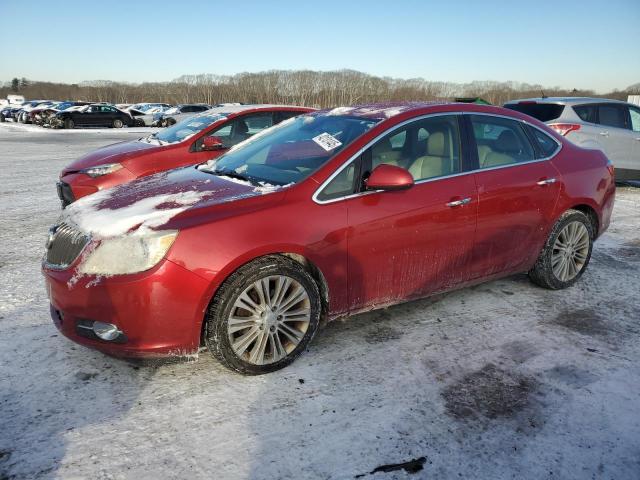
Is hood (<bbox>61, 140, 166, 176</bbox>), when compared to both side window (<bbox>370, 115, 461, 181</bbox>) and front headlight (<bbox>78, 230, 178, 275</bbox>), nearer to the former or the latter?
front headlight (<bbox>78, 230, 178, 275</bbox>)

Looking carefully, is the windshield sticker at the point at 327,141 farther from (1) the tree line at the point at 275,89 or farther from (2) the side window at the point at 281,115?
(1) the tree line at the point at 275,89

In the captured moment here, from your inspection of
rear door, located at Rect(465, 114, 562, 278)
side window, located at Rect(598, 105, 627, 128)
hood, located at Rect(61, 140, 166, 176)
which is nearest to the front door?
rear door, located at Rect(465, 114, 562, 278)

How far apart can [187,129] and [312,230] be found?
182 inches

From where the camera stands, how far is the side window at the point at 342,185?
10.4 ft

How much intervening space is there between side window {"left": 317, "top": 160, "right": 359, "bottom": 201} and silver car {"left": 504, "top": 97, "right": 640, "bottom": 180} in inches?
271

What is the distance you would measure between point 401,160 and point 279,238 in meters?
1.21

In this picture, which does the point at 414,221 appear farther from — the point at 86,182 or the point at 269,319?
the point at 86,182

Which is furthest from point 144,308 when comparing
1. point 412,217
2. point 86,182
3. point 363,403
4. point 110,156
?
point 110,156

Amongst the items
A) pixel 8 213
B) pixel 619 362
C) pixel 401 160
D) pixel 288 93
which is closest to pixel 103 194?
pixel 401 160

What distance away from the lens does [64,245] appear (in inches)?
119

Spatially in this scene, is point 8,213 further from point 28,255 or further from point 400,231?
point 400,231

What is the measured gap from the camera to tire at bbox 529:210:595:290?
430 centimetres

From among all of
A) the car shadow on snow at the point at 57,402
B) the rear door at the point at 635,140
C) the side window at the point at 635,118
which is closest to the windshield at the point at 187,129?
the car shadow on snow at the point at 57,402

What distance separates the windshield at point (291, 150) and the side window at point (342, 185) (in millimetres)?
155
